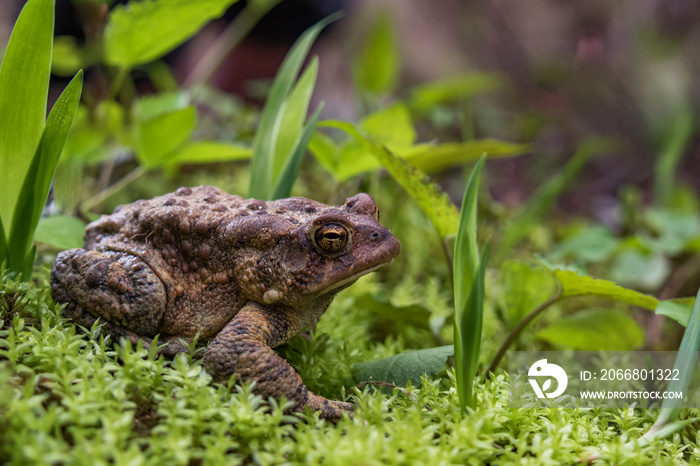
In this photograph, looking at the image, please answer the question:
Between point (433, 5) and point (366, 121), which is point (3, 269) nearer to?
point (366, 121)

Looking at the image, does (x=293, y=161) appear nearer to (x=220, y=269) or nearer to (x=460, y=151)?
(x=220, y=269)

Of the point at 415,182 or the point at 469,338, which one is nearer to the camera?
the point at 469,338

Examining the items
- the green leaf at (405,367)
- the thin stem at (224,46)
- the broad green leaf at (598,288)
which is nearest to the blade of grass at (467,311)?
the green leaf at (405,367)

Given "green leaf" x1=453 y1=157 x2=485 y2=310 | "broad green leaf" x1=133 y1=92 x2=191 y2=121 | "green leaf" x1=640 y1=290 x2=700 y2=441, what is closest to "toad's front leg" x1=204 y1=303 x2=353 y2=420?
"green leaf" x1=453 y1=157 x2=485 y2=310

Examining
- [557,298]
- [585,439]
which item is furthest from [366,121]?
[585,439]

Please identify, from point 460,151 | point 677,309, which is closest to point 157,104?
point 460,151

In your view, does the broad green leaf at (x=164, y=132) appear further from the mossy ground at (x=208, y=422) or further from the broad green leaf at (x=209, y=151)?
the mossy ground at (x=208, y=422)

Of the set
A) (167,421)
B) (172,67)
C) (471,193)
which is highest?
(172,67)
